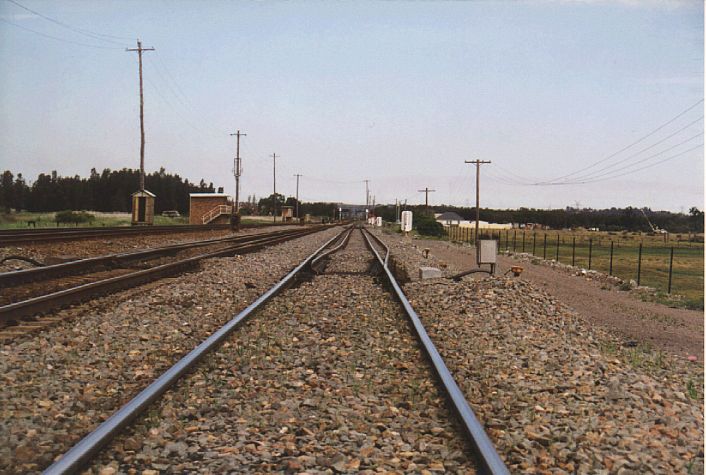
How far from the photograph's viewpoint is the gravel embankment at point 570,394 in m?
3.75

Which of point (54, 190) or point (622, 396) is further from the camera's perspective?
point (54, 190)

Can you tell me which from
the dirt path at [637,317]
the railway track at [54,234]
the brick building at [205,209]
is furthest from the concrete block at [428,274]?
the brick building at [205,209]

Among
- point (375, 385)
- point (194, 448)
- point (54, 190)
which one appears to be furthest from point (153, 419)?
point (54, 190)

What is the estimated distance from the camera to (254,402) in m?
4.61

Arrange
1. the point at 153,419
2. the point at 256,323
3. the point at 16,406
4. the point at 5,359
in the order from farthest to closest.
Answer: the point at 256,323, the point at 5,359, the point at 16,406, the point at 153,419

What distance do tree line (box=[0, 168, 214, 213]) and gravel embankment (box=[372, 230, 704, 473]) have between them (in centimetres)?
11412

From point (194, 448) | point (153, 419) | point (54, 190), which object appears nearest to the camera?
point (194, 448)

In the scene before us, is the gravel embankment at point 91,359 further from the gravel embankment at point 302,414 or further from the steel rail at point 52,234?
the steel rail at point 52,234

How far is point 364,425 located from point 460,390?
1128 millimetres

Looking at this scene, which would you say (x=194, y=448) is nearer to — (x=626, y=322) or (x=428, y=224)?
(x=626, y=322)

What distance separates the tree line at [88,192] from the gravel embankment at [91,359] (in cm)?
11028

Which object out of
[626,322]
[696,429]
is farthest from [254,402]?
[626,322]

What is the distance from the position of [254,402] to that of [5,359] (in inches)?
110

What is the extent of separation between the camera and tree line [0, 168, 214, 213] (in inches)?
4754
